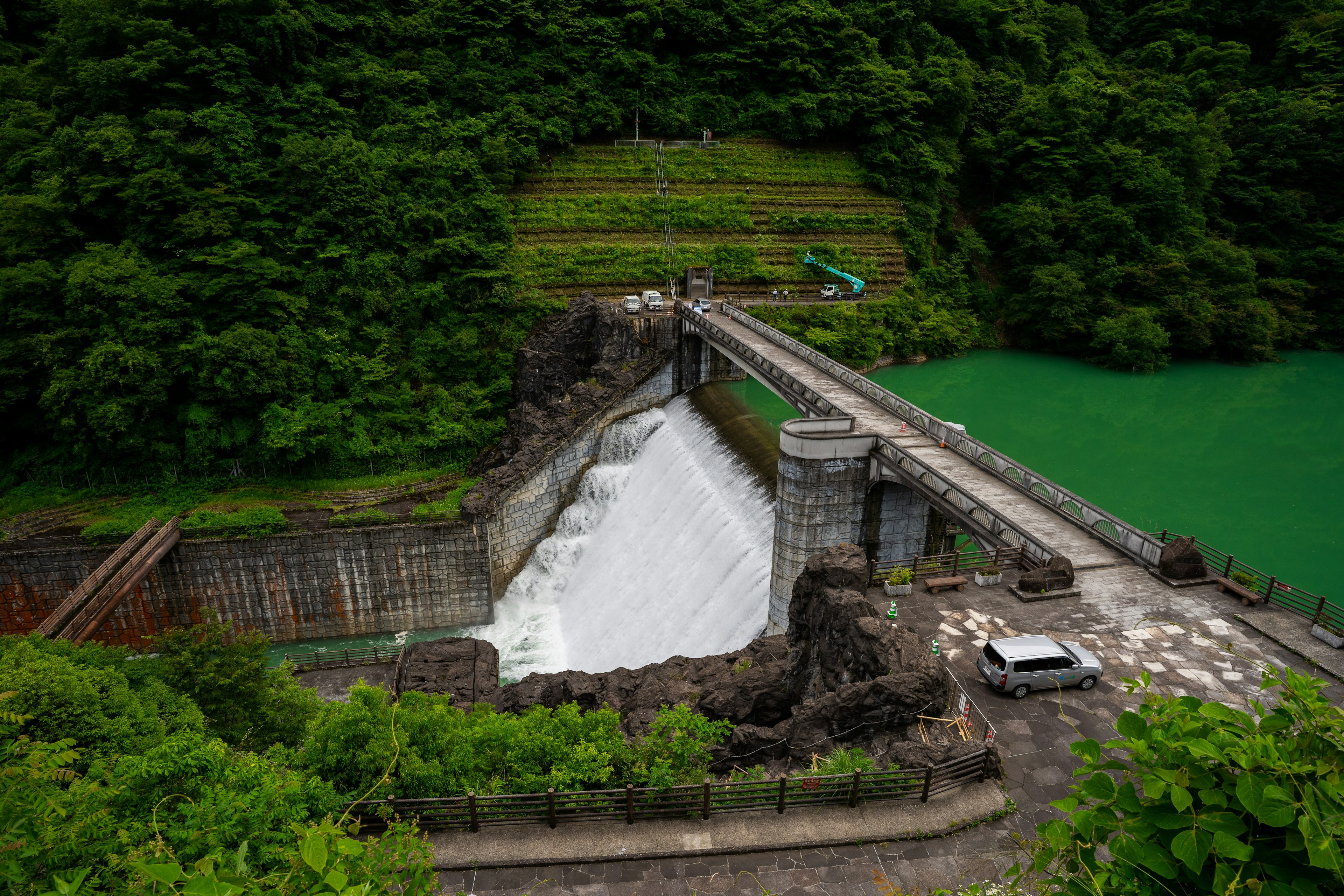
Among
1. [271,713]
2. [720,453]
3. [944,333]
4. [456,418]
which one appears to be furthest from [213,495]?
[944,333]

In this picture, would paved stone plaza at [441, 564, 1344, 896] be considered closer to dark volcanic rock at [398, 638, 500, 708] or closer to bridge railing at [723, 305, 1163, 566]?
bridge railing at [723, 305, 1163, 566]

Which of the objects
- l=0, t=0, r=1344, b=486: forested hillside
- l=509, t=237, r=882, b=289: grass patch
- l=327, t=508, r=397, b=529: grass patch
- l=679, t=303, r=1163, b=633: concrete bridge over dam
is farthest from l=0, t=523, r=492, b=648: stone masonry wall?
l=509, t=237, r=882, b=289: grass patch

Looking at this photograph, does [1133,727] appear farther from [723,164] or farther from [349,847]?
[723,164]

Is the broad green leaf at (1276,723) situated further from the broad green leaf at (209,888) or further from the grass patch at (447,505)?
the grass patch at (447,505)

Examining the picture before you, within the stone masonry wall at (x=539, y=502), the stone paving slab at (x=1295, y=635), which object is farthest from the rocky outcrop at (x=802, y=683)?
the stone masonry wall at (x=539, y=502)

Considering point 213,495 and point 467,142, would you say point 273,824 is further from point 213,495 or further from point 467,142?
point 467,142

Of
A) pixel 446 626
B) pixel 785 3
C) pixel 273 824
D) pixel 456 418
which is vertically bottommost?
pixel 446 626
